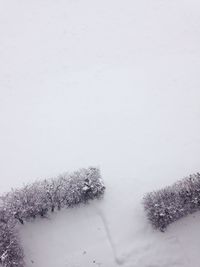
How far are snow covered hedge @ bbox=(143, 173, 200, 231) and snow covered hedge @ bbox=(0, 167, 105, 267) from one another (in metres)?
2.81

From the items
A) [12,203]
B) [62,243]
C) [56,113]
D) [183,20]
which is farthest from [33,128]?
[183,20]

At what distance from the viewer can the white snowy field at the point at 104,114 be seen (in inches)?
767

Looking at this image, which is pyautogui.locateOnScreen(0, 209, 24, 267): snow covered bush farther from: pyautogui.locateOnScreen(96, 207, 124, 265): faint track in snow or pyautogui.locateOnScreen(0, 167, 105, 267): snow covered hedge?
pyautogui.locateOnScreen(96, 207, 124, 265): faint track in snow

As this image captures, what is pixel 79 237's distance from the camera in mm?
19516

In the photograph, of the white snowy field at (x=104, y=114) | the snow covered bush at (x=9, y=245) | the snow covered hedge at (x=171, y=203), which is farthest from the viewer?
the white snowy field at (x=104, y=114)

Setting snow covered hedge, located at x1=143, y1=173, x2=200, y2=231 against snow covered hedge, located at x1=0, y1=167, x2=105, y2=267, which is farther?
snow covered hedge, located at x1=143, y1=173, x2=200, y2=231

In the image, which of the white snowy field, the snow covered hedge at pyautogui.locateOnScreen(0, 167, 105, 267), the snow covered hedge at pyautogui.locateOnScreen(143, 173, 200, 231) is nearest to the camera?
the snow covered hedge at pyautogui.locateOnScreen(0, 167, 105, 267)

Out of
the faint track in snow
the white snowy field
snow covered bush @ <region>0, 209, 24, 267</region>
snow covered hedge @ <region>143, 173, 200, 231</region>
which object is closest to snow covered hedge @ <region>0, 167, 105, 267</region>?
snow covered bush @ <region>0, 209, 24, 267</region>

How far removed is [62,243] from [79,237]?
3.02 ft

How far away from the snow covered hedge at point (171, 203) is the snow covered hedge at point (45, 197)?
2808 millimetres

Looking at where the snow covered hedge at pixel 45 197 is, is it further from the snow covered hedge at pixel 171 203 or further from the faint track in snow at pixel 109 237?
the snow covered hedge at pixel 171 203

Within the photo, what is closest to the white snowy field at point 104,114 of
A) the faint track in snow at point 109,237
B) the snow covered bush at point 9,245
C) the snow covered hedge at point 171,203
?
the faint track in snow at point 109,237

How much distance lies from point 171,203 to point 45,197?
21.3 ft

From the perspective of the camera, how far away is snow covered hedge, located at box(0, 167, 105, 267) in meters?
18.9
